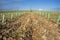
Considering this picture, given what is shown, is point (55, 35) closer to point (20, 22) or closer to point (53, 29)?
point (53, 29)

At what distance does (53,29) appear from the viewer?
2.91 meters

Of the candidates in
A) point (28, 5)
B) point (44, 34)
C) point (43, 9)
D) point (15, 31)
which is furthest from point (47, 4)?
point (15, 31)

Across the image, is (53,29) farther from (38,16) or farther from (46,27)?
(38,16)

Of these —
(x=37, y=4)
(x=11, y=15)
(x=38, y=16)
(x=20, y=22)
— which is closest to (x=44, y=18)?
(x=38, y=16)

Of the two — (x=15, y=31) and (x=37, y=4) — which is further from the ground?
(x=37, y=4)

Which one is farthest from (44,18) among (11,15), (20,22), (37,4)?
(11,15)

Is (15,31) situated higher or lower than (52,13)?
lower

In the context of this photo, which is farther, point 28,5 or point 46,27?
point 28,5

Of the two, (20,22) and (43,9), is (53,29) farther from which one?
(20,22)

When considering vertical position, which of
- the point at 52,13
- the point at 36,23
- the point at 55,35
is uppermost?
the point at 52,13

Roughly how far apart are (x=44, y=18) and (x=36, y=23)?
0.19 metres

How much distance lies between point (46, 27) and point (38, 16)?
300 millimetres

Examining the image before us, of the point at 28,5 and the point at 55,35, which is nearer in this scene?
the point at 55,35

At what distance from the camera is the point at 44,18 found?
308cm
